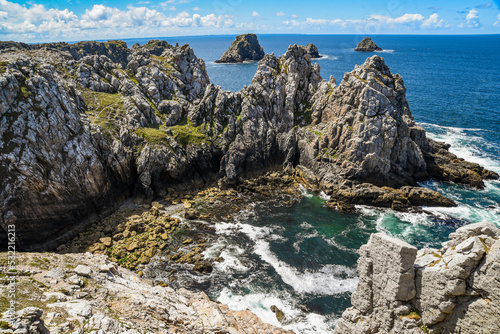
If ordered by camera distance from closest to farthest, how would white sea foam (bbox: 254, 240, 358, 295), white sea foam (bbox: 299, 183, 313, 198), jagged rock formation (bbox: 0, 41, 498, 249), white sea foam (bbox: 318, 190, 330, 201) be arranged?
white sea foam (bbox: 254, 240, 358, 295), jagged rock formation (bbox: 0, 41, 498, 249), white sea foam (bbox: 318, 190, 330, 201), white sea foam (bbox: 299, 183, 313, 198)

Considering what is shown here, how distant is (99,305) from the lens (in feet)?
59.7

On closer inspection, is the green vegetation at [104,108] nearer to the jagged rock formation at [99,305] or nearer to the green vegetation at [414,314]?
the jagged rock formation at [99,305]

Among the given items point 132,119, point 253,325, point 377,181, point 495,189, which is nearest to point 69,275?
point 253,325

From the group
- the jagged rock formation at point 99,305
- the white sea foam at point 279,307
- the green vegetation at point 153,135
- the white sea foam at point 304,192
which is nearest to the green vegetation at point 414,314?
the white sea foam at point 279,307

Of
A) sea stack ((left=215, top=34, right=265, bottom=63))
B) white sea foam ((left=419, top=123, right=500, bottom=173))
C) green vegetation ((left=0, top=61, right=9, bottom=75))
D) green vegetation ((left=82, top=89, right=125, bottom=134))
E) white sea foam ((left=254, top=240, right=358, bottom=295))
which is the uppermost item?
sea stack ((left=215, top=34, right=265, bottom=63))

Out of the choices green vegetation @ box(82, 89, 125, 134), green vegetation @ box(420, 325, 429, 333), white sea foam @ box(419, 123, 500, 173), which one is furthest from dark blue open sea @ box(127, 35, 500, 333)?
green vegetation @ box(82, 89, 125, 134)

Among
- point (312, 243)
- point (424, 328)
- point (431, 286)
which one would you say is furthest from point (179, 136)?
point (424, 328)

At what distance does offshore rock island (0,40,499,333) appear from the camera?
53.2ft

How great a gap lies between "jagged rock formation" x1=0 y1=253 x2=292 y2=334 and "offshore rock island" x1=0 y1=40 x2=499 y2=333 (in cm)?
14

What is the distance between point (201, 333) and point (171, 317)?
231 centimetres

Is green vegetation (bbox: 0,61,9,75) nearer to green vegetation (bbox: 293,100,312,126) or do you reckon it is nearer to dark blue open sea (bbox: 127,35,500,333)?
dark blue open sea (bbox: 127,35,500,333)

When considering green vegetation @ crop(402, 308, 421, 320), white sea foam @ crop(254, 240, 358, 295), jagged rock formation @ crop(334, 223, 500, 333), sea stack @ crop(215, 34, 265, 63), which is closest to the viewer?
jagged rock formation @ crop(334, 223, 500, 333)

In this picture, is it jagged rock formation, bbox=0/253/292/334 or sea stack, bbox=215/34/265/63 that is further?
sea stack, bbox=215/34/265/63

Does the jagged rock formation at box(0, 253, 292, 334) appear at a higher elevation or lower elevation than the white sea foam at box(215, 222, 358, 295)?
higher
